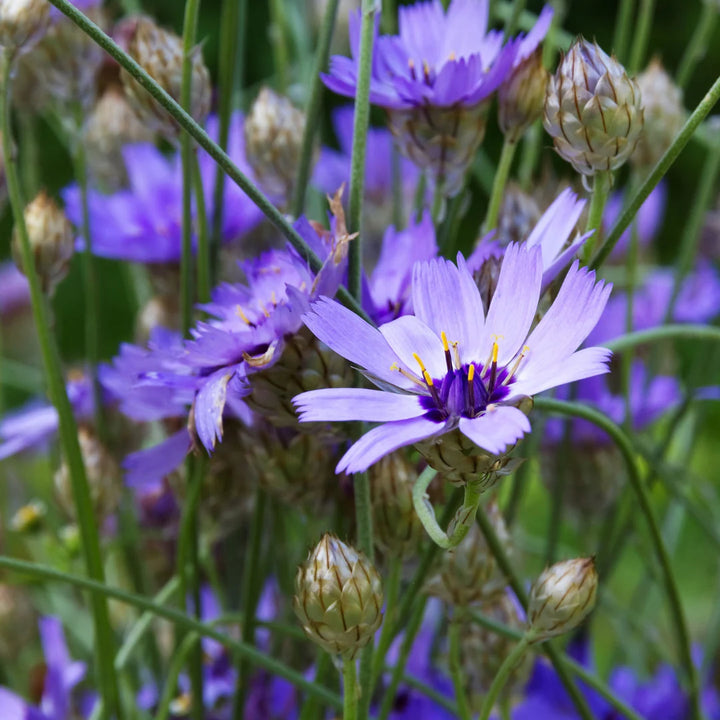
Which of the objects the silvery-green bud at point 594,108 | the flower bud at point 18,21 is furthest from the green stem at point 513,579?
the flower bud at point 18,21

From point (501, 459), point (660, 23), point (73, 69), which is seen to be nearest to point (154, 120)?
point (73, 69)

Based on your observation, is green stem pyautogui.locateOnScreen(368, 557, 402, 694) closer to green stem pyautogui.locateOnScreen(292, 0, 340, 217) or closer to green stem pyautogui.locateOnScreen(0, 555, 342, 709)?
green stem pyautogui.locateOnScreen(0, 555, 342, 709)

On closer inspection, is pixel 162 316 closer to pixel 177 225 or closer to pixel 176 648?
pixel 177 225

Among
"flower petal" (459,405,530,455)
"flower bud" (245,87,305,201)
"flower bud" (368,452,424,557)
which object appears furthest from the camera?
"flower bud" (245,87,305,201)

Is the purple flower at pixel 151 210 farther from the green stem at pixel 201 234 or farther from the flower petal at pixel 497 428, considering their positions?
the flower petal at pixel 497 428

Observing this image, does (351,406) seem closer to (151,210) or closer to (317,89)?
(317,89)

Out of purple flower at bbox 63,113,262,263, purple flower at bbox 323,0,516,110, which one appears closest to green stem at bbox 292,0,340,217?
purple flower at bbox 323,0,516,110
